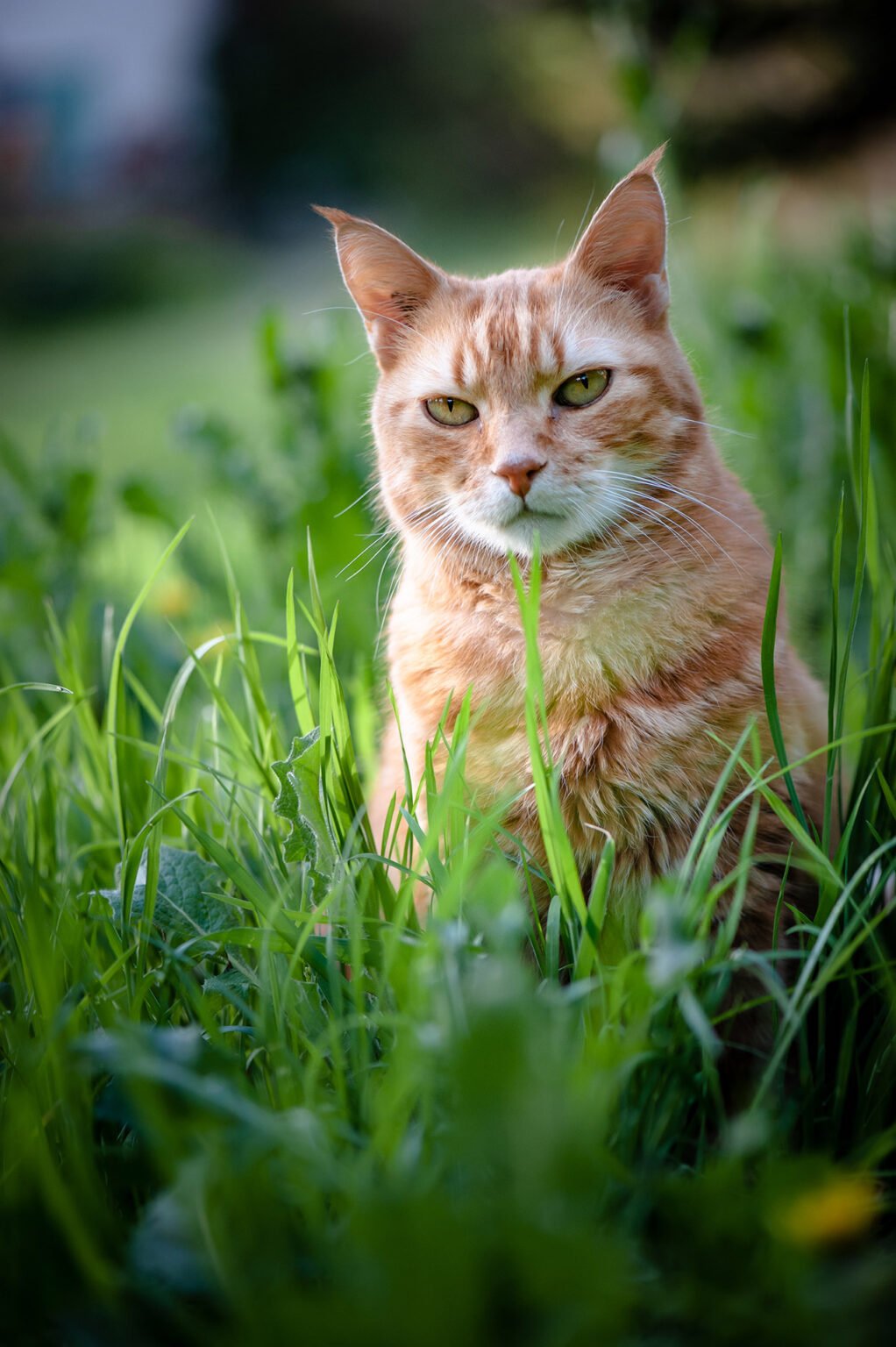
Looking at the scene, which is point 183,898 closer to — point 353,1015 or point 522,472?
Answer: point 353,1015

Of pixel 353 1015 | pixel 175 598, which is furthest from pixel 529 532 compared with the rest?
pixel 175 598

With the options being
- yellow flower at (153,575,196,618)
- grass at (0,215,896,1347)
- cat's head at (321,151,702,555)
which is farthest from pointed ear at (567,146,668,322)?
yellow flower at (153,575,196,618)

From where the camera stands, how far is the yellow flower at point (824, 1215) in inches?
21.5

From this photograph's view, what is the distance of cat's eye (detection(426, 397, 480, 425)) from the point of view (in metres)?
1.12

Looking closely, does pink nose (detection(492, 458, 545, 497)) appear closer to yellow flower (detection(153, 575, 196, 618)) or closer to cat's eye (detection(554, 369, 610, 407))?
cat's eye (detection(554, 369, 610, 407))

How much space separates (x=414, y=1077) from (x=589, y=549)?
1.97 feet

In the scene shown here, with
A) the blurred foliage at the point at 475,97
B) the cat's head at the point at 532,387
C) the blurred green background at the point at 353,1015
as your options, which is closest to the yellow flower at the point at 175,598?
the blurred green background at the point at 353,1015

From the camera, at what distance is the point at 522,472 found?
100 cm

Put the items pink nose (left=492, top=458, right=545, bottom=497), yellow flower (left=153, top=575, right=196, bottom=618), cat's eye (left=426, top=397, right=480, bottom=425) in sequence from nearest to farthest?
pink nose (left=492, top=458, right=545, bottom=497), cat's eye (left=426, top=397, right=480, bottom=425), yellow flower (left=153, top=575, right=196, bottom=618)

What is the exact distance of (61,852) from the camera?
1.14m

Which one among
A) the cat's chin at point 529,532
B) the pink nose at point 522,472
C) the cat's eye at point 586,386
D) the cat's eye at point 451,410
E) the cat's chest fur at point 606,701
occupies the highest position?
the cat's eye at point 586,386

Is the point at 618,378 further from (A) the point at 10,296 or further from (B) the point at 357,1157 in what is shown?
(A) the point at 10,296

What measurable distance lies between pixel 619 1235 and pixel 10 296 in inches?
261

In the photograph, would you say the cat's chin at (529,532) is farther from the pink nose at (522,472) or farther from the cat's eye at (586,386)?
the cat's eye at (586,386)
